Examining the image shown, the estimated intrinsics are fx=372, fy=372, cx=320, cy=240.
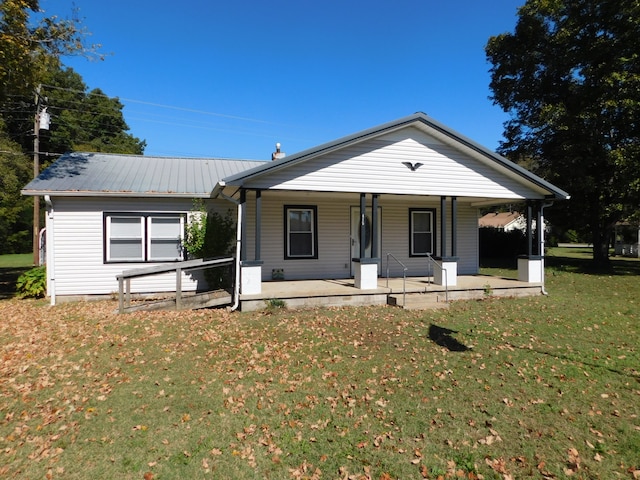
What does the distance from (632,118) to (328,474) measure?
19.3 metres

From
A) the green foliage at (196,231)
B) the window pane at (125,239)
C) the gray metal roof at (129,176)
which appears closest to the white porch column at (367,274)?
the green foliage at (196,231)

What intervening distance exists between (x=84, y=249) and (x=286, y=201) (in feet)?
19.5

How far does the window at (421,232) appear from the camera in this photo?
44.1 ft

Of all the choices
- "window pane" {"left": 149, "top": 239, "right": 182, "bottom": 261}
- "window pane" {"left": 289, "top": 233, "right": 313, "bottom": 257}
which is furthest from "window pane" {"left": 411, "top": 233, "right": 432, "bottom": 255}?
"window pane" {"left": 149, "top": 239, "right": 182, "bottom": 261}

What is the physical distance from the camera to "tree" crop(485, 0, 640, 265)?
15.3m

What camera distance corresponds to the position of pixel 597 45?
53.2 feet

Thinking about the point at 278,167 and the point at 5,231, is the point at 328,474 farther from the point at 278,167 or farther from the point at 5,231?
the point at 5,231

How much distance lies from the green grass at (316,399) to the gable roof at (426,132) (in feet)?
11.8

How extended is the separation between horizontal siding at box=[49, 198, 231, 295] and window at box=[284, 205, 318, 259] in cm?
420

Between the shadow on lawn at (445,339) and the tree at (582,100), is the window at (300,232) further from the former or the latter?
the tree at (582,100)

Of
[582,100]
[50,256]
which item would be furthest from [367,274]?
[582,100]

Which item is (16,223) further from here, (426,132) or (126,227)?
(426,132)

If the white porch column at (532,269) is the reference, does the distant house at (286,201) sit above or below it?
above

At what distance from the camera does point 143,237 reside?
35.7ft
